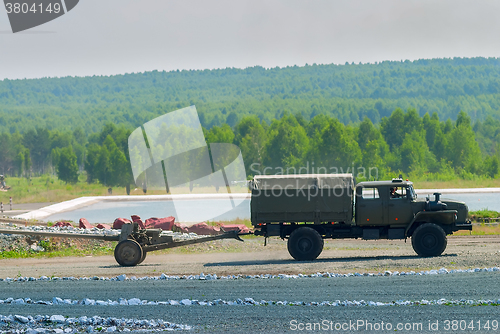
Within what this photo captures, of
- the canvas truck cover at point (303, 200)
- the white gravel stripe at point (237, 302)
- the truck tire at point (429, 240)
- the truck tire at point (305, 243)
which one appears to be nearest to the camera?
the white gravel stripe at point (237, 302)

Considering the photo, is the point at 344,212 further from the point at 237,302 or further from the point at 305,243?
the point at 237,302

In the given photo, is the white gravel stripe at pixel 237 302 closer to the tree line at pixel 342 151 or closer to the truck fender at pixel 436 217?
the truck fender at pixel 436 217

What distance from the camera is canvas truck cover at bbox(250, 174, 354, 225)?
18.4 m

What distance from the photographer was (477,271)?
15.8m

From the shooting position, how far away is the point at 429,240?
1872 centimetres

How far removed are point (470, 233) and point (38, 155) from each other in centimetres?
16861

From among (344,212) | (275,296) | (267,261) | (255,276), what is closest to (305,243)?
(344,212)

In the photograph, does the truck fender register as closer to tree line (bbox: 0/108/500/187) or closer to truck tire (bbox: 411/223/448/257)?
truck tire (bbox: 411/223/448/257)

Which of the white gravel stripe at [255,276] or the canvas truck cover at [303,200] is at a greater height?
the canvas truck cover at [303,200]

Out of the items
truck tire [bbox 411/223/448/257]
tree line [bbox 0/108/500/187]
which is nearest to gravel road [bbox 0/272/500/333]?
truck tire [bbox 411/223/448/257]

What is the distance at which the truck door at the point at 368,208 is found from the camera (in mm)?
18672

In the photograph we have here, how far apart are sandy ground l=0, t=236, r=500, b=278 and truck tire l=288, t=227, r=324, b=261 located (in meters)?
0.31

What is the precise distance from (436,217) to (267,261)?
5868mm

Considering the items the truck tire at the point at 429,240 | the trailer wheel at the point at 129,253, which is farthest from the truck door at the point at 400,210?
the trailer wheel at the point at 129,253
